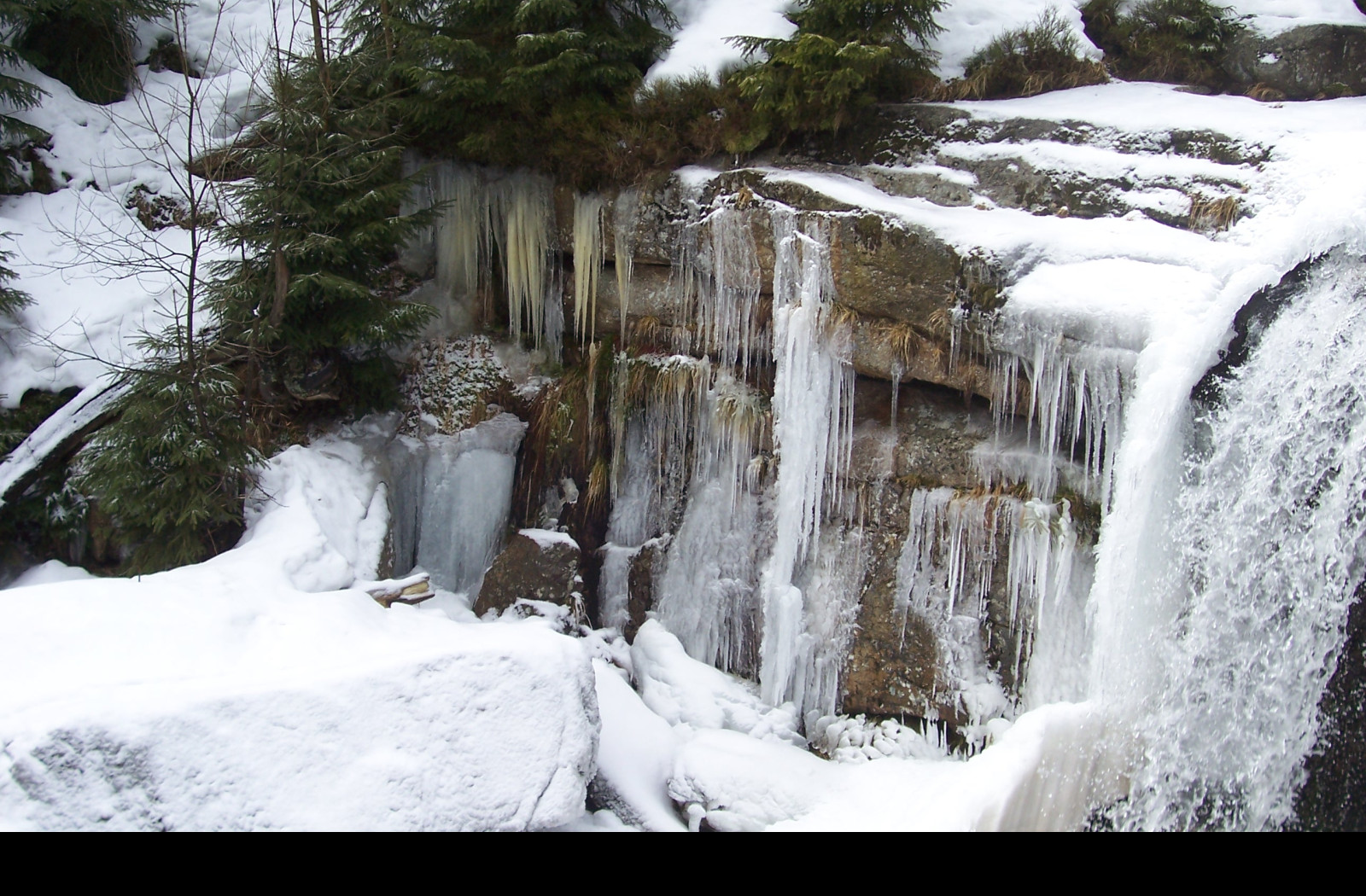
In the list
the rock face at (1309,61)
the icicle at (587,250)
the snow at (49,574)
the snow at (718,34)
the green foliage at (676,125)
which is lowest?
the snow at (49,574)

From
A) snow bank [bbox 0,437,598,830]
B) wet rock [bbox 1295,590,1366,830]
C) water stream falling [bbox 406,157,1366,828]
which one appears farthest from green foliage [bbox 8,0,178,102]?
wet rock [bbox 1295,590,1366,830]

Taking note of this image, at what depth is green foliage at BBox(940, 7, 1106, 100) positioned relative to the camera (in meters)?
8.25

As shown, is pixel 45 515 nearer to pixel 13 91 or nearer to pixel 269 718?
pixel 269 718

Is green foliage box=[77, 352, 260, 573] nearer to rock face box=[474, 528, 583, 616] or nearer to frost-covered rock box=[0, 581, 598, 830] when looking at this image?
frost-covered rock box=[0, 581, 598, 830]

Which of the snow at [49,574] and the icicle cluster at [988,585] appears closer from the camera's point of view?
the icicle cluster at [988,585]

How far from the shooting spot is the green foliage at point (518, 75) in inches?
325

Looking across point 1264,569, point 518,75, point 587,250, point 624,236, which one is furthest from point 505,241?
point 1264,569

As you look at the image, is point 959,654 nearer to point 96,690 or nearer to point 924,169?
point 924,169

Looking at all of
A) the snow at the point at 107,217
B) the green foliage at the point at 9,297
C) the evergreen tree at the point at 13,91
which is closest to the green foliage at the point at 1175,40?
the snow at the point at 107,217

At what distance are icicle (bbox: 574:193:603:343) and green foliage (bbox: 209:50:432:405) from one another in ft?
4.75

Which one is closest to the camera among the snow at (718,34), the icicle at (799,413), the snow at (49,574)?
the snow at (49,574)

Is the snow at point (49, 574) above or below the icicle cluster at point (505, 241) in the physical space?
below

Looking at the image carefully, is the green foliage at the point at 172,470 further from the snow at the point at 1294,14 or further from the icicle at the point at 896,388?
the snow at the point at 1294,14

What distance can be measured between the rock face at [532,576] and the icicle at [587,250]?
7.67 feet
